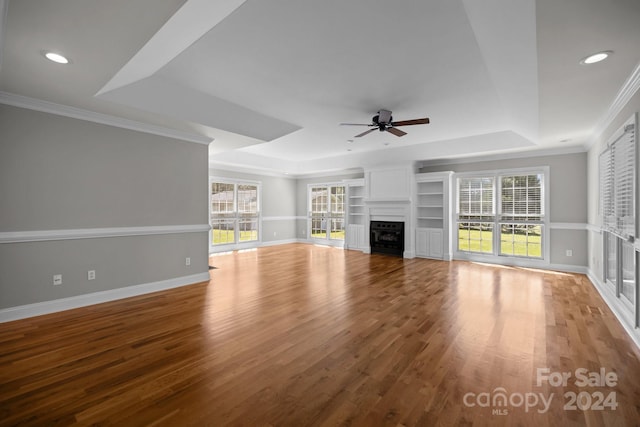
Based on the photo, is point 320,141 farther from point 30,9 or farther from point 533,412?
point 533,412

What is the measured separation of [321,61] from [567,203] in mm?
5846

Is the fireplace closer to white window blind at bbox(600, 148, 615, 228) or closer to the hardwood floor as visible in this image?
the hardwood floor

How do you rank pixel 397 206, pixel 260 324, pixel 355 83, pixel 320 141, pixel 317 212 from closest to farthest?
pixel 260 324, pixel 355 83, pixel 320 141, pixel 397 206, pixel 317 212

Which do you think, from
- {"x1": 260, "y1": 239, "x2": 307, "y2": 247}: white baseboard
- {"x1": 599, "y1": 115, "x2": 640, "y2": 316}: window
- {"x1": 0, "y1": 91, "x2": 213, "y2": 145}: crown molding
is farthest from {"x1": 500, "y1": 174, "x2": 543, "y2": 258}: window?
{"x1": 0, "y1": 91, "x2": 213, "y2": 145}: crown molding

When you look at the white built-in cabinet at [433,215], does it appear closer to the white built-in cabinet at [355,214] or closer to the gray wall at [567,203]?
the white built-in cabinet at [355,214]

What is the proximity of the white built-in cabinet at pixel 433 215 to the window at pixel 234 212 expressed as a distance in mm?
4989

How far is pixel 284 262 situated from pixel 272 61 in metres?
4.68

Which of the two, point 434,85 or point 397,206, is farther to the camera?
point 397,206

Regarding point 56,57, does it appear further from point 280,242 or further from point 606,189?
point 280,242

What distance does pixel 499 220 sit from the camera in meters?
6.55

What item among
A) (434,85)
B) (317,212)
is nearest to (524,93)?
(434,85)

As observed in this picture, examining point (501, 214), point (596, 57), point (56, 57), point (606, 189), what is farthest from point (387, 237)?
point (56, 57)

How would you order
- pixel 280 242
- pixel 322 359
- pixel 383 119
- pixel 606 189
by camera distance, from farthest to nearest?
1. pixel 280 242
2. pixel 383 119
3. pixel 606 189
4. pixel 322 359

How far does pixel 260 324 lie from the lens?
3.19 m
